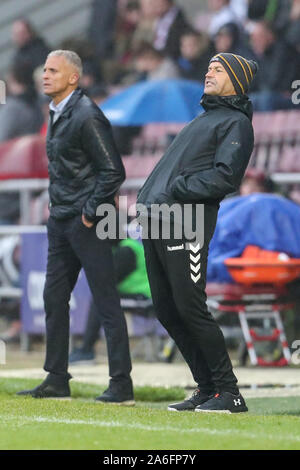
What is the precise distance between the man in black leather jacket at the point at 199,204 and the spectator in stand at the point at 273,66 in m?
7.46

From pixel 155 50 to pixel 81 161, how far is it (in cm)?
872

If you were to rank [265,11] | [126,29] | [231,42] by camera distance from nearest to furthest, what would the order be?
[231,42]
[265,11]
[126,29]

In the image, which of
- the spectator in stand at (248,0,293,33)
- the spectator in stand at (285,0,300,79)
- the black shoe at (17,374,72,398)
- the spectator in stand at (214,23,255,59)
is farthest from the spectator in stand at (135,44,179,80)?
the black shoe at (17,374,72,398)

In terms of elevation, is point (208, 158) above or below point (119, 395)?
above

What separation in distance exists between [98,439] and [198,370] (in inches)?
60.5

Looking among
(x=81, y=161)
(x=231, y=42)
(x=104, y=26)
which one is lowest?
(x=81, y=161)

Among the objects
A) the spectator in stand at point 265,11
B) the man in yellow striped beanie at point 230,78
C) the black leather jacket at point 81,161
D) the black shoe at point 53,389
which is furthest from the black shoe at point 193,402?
the spectator in stand at point 265,11

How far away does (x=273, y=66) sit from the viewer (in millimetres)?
15383

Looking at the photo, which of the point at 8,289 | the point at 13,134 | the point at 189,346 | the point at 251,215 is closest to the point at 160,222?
the point at 189,346

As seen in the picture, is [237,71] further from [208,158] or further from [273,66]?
[273,66]

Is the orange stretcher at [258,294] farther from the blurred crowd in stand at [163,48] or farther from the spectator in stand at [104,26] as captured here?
the spectator in stand at [104,26]

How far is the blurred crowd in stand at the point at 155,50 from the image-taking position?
607 inches

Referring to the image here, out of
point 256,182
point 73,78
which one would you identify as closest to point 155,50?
point 256,182

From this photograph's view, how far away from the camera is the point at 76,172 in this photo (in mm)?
8430
